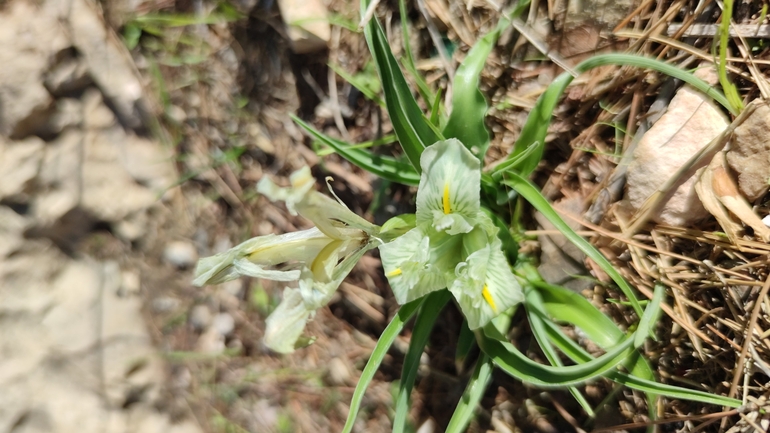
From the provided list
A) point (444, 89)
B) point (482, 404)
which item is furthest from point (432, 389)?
point (444, 89)

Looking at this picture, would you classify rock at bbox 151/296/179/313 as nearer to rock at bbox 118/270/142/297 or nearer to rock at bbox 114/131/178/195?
rock at bbox 118/270/142/297

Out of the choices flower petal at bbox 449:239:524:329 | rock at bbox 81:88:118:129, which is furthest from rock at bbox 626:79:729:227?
rock at bbox 81:88:118:129

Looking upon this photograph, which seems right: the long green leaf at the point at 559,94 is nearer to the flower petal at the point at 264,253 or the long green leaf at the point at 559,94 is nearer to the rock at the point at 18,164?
the flower petal at the point at 264,253

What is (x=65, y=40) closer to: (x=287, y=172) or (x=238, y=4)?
(x=238, y=4)

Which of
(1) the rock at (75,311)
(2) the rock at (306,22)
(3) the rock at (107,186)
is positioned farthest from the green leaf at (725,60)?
(1) the rock at (75,311)

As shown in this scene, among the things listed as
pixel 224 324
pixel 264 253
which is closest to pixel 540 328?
pixel 264 253

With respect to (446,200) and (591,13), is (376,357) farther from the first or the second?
(591,13)

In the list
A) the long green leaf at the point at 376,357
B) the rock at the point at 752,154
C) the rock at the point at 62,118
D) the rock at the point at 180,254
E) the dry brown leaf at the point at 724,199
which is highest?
the rock at the point at 752,154
